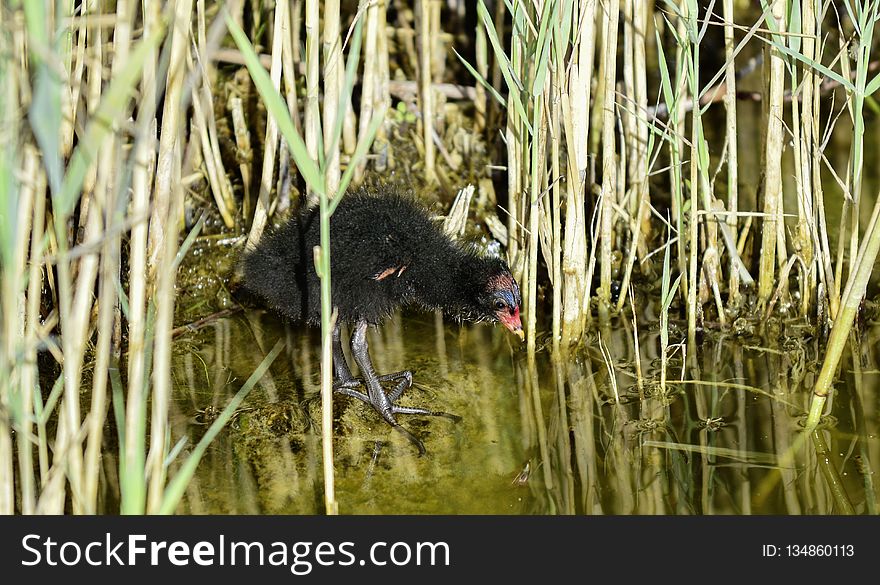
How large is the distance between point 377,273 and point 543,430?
0.80 metres

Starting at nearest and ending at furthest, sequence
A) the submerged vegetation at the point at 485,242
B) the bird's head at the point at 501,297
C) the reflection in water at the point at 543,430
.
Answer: the submerged vegetation at the point at 485,242 < the reflection in water at the point at 543,430 < the bird's head at the point at 501,297

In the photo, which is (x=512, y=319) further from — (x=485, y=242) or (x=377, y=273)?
(x=485, y=242)

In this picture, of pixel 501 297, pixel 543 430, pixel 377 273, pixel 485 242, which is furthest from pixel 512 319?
pixel 485 242

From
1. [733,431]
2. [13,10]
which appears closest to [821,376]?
[733,431]

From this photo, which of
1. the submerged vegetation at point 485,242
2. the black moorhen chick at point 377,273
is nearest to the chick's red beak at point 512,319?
the black moorhen chick at point 377,273

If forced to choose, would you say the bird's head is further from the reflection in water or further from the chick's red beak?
the reflection in water

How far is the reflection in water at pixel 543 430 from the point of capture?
308 centimetres

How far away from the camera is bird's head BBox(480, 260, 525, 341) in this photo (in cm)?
355

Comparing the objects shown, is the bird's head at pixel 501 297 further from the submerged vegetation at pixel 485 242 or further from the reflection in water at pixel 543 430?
the reflection in water at pixel 543 430

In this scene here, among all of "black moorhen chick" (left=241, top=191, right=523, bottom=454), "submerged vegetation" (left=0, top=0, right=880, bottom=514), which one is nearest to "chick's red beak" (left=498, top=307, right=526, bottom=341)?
"black moorhen chick" (left=241, top=191, right=523, bottom=454)

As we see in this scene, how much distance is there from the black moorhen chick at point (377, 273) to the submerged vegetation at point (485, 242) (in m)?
0.20

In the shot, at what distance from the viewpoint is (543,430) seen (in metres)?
3.50

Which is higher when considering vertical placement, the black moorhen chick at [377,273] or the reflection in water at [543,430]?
the black moorhen chick at [377,273]

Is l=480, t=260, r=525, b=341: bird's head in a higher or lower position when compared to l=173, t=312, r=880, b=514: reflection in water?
higher
